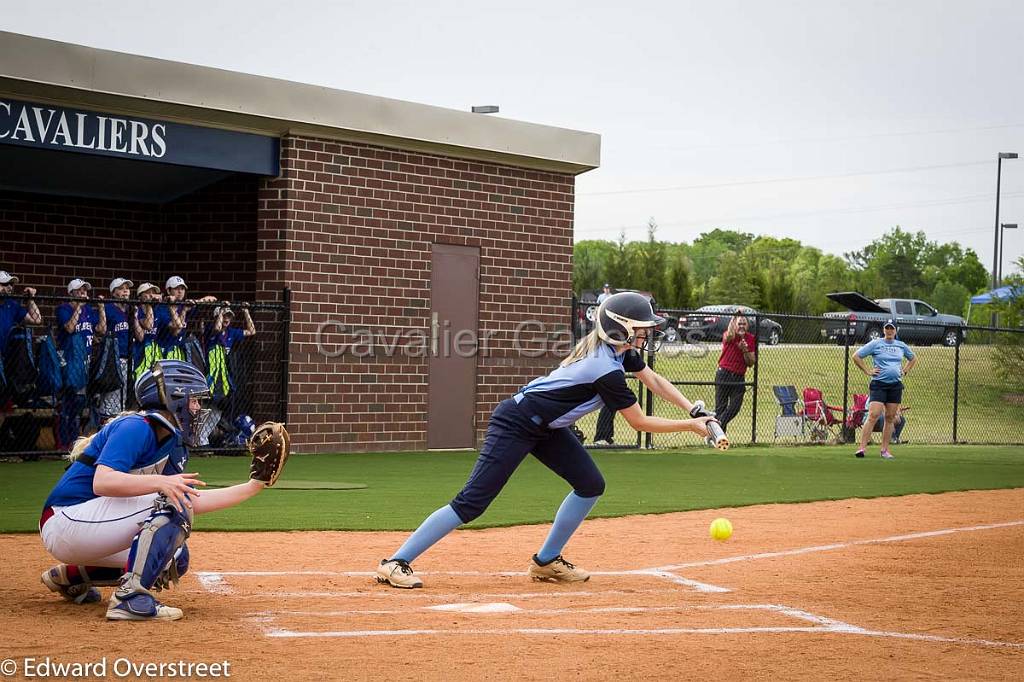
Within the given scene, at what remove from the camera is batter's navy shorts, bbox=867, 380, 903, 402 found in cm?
1931

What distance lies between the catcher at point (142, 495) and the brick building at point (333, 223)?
10399 millimetres

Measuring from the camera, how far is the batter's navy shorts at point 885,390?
19.3 metres

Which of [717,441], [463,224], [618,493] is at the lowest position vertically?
[618,493]

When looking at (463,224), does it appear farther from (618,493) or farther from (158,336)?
(618,493)

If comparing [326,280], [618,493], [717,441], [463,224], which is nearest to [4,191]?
[326,280]

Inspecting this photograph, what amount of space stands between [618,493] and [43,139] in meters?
8.42

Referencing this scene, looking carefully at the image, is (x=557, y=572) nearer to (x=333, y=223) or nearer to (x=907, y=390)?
(x=333, y=223)

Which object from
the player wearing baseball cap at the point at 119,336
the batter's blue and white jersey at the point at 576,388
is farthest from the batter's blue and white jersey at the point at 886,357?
the batter's blue and white jersey at the point at 576,388

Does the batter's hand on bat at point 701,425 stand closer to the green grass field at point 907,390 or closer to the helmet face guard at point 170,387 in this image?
the helmet face guard at point 170,387

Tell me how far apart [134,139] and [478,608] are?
1134 centimetres

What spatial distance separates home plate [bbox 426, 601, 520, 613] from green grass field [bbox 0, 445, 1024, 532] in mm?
3507

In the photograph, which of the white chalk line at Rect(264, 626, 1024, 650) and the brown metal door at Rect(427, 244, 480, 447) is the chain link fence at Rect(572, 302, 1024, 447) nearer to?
the brown metal door at Rect(427, 244, 480, 447)

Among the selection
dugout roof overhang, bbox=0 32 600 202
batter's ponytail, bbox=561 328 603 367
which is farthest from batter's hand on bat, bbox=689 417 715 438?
dugout roof overhang, bbox=0 32 600 202

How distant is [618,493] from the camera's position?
13.9 m
